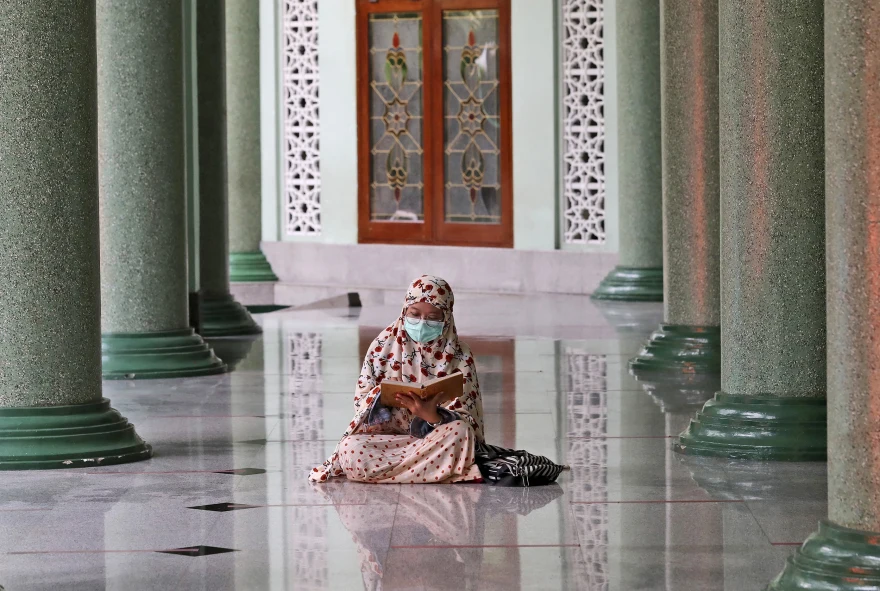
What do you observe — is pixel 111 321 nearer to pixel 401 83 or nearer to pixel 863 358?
pixel 863 358

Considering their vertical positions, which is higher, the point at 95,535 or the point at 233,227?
the point at 233,227

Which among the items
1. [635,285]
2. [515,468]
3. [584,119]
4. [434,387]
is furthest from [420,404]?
[584,119]

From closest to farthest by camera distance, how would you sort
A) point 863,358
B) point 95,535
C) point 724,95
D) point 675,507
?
point 863,358 < point 95,535 < point 675,507 < point 724,95

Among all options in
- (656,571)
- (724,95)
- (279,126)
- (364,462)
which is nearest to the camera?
(656,571)

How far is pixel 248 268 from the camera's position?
55.4ft

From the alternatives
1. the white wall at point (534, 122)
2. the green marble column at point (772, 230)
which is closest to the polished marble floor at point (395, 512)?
the green marble column at point (772, 230)

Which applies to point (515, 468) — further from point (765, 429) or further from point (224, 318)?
point (224, 318)

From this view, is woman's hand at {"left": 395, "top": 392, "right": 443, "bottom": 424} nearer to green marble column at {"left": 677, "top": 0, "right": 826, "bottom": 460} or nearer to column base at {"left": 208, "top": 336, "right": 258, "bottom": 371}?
green marble column at {"left": 677, "top": 0, "right": 826, "bottom": 460}

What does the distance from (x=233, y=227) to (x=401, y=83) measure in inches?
96.7

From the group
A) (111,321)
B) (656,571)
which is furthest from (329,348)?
(656,571)

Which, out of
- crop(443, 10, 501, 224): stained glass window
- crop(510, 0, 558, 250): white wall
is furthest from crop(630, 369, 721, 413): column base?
crop(443, 10, 501, 224): stained glass window

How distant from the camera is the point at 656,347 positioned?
953cm

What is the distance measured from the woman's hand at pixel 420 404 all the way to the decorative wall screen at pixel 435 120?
10630 mm

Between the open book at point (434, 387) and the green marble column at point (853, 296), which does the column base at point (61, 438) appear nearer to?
the open book at point (434, 387)
